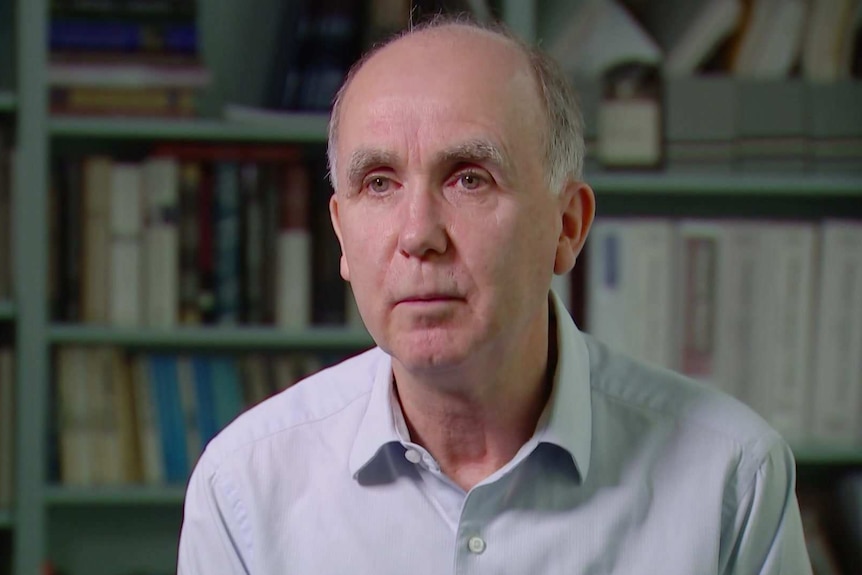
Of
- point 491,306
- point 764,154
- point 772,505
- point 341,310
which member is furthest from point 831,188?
point 491,306

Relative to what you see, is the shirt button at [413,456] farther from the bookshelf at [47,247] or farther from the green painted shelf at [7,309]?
the green painted shelf at [7,309]

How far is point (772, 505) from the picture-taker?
1097 millimetres

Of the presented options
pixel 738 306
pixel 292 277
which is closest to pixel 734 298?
pixel 738 306

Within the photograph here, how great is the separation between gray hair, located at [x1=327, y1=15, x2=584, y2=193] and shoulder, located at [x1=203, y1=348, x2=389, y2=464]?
0.24m

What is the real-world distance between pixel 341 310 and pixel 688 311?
672 millimetres

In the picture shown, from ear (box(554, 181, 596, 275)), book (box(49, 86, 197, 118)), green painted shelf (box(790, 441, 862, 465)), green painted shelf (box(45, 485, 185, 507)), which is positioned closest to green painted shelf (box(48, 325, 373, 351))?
green painted shelf (box(45, 485, 185, 507))

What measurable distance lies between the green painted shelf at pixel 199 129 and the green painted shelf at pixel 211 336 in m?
0.36

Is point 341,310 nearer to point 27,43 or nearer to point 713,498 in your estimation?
point 27,43

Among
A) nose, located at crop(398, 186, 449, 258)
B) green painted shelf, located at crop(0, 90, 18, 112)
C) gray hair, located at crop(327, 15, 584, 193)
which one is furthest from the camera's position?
green painted shelf, located at crop(0, 90, 18, 112)

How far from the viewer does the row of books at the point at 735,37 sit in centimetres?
215

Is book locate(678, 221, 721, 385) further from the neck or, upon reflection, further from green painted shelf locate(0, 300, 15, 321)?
green painted shelf locate(0, 300, 15, 321)

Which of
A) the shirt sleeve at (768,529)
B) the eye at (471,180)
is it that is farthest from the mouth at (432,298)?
the shirt sleeve at (768,529)

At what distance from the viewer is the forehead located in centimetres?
104

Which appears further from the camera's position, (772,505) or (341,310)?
(341,310)
